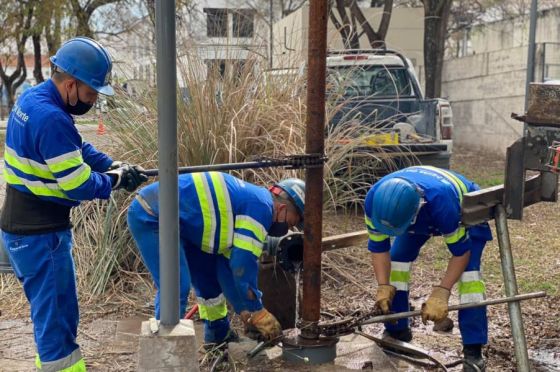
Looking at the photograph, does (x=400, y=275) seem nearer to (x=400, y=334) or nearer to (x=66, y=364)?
(x=400, y=334)

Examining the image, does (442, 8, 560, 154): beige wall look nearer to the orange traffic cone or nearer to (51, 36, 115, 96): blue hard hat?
the orange traffic cone

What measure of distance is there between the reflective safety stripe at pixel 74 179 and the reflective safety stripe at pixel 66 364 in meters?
0.86

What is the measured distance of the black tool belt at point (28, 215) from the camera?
3.35m

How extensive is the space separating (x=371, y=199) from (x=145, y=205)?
128 centimetres

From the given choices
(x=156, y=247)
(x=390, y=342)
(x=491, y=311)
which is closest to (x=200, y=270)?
(x=156, y=247)

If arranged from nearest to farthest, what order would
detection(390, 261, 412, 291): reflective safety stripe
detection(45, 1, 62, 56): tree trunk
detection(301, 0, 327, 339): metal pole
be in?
detection(301, 0, 327, 339): metal pole → detection(390, 261, 412, 291): reflective safety stripe → detection(45, 1, 62, 56): tree trunk

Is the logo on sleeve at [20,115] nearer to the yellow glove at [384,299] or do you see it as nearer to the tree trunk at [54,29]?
the yellow glove at [384,299]

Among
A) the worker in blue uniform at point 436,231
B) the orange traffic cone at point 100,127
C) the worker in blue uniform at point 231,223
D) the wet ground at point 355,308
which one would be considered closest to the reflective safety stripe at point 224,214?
the worker in blue uniform at point 231,223

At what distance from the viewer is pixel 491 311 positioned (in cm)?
511

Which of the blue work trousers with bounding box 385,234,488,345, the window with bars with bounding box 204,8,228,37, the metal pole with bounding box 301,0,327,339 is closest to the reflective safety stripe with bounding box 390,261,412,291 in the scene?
the blue work trousers with bounding box 385,234,488,345

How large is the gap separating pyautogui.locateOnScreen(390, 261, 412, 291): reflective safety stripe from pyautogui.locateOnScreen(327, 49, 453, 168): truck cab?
2.34m

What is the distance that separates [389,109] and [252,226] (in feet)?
16.1

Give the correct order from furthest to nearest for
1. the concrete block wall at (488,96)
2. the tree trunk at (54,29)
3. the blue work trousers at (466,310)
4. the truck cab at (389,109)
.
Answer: the tree trunk at (54,29)
the concrete block wall at (488,96)
the truck cab at (389,109)
the blue work trousers at (466,310)

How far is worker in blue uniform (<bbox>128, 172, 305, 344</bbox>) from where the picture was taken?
3.76m
